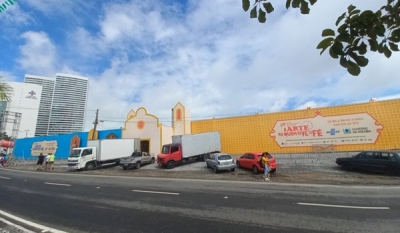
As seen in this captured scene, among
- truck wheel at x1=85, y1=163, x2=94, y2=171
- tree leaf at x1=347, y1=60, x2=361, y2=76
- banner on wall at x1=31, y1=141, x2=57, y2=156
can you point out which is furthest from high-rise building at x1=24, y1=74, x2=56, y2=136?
tree leaf at x1=347, y1=60, x2=361, y2=76

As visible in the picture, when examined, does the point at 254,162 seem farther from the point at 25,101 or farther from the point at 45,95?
the point at 25,101

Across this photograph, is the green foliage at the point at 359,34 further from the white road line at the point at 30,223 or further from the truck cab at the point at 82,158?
the truck cab at the point at 82,158

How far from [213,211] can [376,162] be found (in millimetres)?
15076

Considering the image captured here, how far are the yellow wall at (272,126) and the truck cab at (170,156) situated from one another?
23.1ft

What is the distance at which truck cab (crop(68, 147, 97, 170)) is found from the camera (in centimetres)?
2509

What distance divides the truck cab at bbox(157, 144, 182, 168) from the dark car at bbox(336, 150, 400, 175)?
1532 cm

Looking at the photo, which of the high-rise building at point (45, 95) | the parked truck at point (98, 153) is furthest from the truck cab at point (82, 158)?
the high-rise building at point (45, 95)

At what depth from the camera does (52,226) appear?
22.1 ft

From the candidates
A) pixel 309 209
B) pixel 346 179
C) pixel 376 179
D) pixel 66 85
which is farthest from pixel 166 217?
pixel 66 85

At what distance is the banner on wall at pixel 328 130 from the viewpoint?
2219 cm

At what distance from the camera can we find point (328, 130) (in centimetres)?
2359

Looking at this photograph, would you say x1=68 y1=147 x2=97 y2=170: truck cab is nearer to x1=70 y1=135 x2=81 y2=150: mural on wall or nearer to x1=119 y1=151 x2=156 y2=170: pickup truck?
x1=119 y1=151 x2=156 y2=170: pickup truck

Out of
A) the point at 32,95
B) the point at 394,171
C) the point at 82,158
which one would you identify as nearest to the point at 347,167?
the point at 394,171

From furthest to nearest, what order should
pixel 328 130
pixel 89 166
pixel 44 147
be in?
pixel 44 147
pixel 89 166
pixel 328 130
